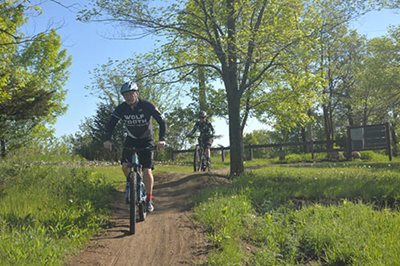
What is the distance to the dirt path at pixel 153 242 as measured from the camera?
445 centimetres

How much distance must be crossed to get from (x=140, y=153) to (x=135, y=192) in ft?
2.61

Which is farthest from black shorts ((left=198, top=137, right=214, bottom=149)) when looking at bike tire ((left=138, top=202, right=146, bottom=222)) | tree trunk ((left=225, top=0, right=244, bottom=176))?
bike tire ((left=138, top=202, right=146, bottom=222))

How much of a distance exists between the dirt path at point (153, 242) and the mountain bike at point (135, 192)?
0.53 feet

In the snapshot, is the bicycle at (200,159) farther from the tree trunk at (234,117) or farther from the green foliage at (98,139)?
the green foliage at (98,139)

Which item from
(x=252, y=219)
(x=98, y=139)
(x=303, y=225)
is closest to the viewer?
(x=303, y=225)

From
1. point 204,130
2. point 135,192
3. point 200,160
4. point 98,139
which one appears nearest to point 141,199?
point 135,192

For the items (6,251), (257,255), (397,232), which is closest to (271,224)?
(257,255)

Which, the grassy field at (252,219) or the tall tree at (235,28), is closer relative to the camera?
the grassy field at (252,219)

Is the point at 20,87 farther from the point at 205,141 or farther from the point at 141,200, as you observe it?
the point at 141,200

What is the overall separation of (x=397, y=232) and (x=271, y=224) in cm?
150

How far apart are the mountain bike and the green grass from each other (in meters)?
0.94

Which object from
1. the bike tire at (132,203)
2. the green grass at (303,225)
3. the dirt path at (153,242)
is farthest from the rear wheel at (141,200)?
the green grass at (303,225)

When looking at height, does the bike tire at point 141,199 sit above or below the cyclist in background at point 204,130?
below

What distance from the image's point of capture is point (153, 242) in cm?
507
